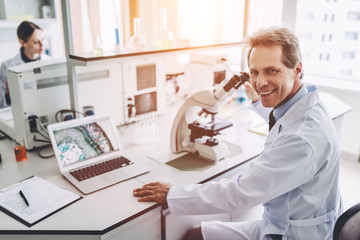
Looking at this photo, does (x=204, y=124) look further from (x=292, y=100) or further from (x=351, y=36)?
(x=351, y=36)

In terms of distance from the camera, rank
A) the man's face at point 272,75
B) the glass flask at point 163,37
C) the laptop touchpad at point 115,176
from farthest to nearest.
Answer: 1. the glass flask at point 163,37
2. the laptop touchpad at point 115,176
3. the man's face at point 272,75

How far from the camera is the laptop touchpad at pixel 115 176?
1498mm

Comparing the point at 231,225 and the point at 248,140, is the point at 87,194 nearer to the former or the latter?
the point at 231,225

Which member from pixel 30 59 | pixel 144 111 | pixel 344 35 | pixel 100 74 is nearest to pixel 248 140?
pixel 144 111

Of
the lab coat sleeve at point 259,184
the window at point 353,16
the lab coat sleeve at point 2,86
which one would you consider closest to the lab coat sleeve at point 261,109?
the lab coat sleeve at point 259,184

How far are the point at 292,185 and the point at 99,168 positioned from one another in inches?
36.5

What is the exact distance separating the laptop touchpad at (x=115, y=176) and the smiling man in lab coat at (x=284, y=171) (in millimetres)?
150

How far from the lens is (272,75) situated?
1.33 m

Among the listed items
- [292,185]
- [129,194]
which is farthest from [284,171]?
[129,194]

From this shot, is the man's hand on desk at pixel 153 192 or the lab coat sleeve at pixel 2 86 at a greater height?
the lab coat sleeve at pixel 2 86

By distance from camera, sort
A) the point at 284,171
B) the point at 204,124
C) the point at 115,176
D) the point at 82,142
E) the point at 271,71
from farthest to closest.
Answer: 1. the point at 204,124
2. the point at 82,142
3. the point at 115,176
4. the point at 271,71
5. the point at 284,171

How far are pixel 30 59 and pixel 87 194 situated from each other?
242 cm

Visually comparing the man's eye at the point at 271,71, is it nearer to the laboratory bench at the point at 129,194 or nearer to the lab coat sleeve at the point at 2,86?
the laboratory bench at the point at 129,194

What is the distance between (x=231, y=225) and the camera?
5.26ft
